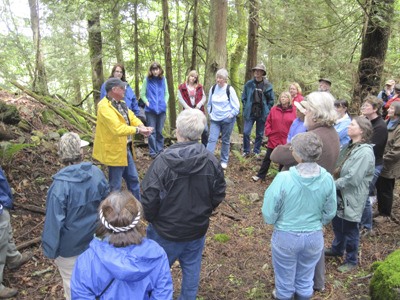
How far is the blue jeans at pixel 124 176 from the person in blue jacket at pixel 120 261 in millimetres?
3000

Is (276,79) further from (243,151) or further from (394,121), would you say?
(394,121)

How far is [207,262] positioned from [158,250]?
8.85 feet

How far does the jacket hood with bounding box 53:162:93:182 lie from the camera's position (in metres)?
3.06

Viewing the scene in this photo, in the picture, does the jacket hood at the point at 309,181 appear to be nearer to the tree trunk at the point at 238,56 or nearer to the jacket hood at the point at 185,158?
the jacket hood at the point at 185,158

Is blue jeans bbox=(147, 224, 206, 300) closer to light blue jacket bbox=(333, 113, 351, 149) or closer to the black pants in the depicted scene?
light blue jacket bbox=(333, 113, 351, 149)

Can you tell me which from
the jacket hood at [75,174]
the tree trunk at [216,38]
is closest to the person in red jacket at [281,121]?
the tree trunk at [216,38]

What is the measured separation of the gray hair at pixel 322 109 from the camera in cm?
371

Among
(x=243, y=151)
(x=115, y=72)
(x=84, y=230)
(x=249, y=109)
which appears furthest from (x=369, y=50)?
(x=84, y=230)

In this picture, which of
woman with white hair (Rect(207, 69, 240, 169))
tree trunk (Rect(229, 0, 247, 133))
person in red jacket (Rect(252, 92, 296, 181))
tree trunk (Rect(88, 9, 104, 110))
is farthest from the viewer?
tree trunk (Rect(229, 0, 247, 133))

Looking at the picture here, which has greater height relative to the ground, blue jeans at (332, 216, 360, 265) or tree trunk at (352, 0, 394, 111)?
tree trunk at (352, 0, 394, 111)

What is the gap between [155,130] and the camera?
7.85 metres

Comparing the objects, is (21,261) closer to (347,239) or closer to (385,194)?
(347,239)

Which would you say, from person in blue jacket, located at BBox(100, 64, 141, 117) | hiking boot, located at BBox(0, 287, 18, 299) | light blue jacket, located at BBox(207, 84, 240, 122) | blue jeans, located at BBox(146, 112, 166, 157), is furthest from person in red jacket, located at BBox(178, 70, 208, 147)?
hiking boot, located at BBox(0, 287, 18, 299)

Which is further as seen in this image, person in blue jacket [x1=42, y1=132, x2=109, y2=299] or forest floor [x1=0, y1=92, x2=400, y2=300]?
forest floor [x1=0, y1=92, x2=400, y2=300]
